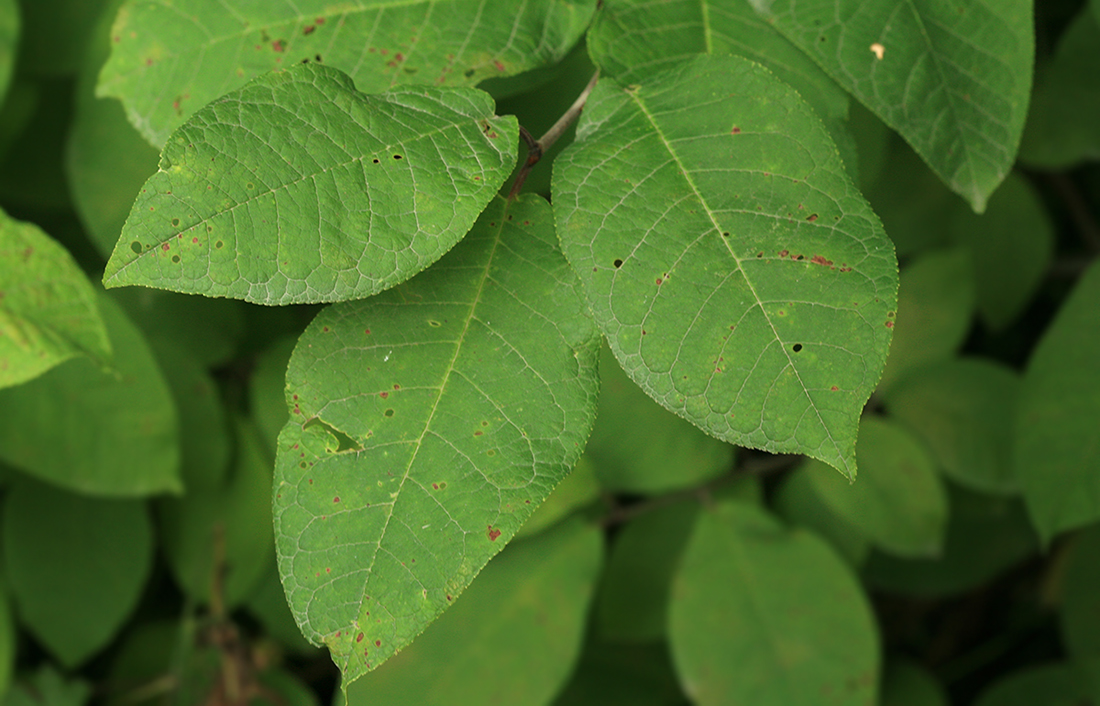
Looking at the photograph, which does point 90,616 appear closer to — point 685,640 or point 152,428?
point 152,428

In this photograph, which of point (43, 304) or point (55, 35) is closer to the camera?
point (43, 304)

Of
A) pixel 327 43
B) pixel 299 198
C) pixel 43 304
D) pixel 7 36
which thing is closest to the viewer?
pixel 299 198

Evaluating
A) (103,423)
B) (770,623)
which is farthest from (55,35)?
(770,623)

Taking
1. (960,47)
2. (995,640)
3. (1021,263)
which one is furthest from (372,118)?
(995,640)

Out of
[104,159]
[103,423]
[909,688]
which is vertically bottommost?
[909,688]

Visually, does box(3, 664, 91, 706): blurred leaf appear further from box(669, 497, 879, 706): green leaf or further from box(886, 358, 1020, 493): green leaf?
box(886, 358, 1020, 493): green leaf

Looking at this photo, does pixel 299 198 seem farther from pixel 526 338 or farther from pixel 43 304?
pixel 43 304

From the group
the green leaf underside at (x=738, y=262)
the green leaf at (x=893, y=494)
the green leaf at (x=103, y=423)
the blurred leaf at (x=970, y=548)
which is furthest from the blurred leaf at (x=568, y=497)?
the blurred leaf at (x=970, y=548)
